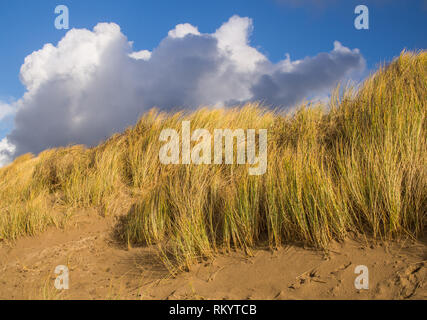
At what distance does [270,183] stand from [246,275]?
96cm

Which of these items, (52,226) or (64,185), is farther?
(64,185)

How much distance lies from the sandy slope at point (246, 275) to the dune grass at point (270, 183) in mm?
172

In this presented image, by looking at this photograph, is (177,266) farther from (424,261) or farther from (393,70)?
(393,70)

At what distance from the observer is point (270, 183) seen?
11.0 feet

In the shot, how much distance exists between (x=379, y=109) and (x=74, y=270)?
4.34 metres

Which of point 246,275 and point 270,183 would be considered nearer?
point 246,275

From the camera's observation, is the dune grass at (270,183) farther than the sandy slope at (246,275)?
Yes

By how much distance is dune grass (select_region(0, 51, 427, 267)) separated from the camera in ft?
10.1

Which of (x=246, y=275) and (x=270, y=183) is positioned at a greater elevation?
(x=270, y=183)

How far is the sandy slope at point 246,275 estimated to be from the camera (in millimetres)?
2500

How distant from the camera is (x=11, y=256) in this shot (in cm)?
464

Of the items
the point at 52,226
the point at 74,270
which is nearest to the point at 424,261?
the point at 74,270

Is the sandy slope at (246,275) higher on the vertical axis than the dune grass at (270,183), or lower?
lower

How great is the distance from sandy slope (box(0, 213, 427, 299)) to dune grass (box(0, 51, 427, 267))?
0.56 ft
